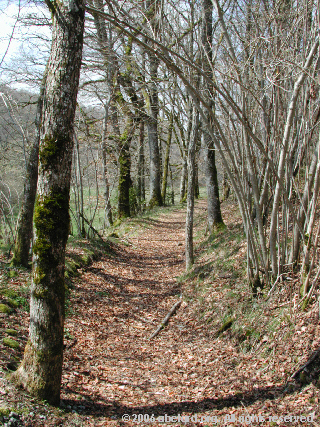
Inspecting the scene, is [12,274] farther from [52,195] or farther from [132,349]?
[52,195]

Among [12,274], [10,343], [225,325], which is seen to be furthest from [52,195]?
[12,274]

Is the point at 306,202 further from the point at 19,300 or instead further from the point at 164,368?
the point at 19,300

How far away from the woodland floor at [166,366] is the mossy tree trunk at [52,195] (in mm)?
314

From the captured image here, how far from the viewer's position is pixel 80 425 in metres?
2.91

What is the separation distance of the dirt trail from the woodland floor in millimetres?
14

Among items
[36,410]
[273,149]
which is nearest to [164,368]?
[36,410]

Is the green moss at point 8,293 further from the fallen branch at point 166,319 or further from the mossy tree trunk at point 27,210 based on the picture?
the fallen branch at point 166,319

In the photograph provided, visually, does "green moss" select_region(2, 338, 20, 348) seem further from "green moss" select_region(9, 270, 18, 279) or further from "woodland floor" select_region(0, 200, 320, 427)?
"green moss" select_region(9, 270, 18, 279)

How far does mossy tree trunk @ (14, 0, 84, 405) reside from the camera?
297 cm

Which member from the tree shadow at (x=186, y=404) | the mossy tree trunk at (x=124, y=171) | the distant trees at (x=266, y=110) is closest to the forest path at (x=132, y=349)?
the tree shadow at (x=186, y=404)

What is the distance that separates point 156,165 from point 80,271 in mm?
11456

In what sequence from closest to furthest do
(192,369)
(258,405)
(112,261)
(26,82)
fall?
Result: (258,405), (192,369), (26,82), (112,261)

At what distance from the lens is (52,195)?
3.04 meters

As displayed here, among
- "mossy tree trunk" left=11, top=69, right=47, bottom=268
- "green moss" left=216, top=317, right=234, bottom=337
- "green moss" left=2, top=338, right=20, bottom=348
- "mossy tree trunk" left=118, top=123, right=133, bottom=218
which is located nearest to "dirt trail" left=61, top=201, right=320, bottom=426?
"green moss" left=216, top=317, right=234, bottom=337
